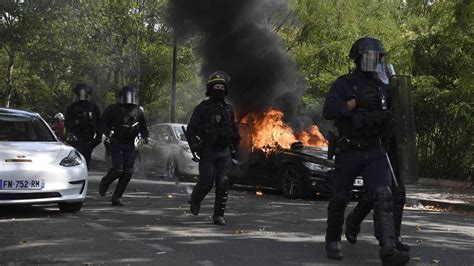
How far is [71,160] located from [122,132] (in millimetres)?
1150

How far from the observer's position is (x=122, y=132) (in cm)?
847

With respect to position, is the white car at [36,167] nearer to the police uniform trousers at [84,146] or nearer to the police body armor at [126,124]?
the police body armor at [126,124]

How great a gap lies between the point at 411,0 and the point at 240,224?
8414 millimetres

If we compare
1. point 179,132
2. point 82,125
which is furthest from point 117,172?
point 179,132

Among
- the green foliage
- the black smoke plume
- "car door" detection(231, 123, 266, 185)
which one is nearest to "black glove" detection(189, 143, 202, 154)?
"car door" detection(231, 123, 266, 185)

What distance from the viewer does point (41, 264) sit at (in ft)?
15.9

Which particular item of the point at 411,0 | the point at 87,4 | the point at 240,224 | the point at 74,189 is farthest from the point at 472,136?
the point at 87,4

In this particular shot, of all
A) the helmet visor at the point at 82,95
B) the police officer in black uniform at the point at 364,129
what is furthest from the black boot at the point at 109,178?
the police officer in black uniform at the point at 364,129

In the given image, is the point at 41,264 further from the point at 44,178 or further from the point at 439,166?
the point at 439,166

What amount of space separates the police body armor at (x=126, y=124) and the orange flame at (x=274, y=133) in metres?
3.36

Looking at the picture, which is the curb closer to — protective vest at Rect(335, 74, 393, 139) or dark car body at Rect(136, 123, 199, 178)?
dark car body at Rect(136, 123, 199, 178)

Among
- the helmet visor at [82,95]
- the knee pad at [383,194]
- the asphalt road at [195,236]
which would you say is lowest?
the asphalt road at [195,236]

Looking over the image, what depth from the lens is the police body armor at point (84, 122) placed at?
948cm

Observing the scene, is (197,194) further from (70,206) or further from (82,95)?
(82,95)
